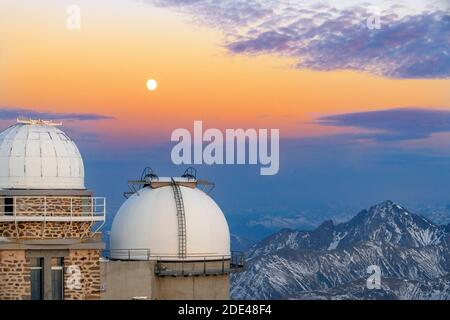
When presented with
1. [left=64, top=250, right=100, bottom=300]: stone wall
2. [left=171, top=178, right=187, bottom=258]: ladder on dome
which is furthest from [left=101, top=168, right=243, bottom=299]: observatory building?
[left=64, top=250, right=100, bottom=300]: stone wall

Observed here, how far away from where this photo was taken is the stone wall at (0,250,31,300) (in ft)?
184

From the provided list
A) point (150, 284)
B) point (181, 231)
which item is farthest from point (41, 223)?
point (181, 231)

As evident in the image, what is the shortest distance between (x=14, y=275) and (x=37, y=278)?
999 millimetres

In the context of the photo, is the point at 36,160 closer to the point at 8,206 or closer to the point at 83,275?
the point at 8,206

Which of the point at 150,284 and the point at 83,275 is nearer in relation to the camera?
the point at 83,275

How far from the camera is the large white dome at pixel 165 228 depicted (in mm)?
64250

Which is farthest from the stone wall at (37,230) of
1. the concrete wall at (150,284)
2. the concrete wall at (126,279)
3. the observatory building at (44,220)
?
the concrete wall at (150,284)

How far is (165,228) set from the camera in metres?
64.3

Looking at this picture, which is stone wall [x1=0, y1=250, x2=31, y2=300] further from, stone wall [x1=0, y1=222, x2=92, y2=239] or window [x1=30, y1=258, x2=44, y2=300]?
stone wall [x1=0, y1=222, x2=92, y2=239]

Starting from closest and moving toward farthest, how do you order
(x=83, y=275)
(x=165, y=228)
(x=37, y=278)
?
1. (x=37, y=278)
2. (x=83, y=275)
3. (x=165, y=228)

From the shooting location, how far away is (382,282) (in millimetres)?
180000

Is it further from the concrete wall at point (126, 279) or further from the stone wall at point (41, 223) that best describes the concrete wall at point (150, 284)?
the stone wall at point (41, 223)
